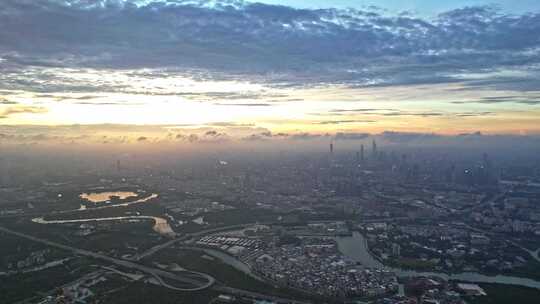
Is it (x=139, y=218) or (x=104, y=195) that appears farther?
(x=104, y=195)

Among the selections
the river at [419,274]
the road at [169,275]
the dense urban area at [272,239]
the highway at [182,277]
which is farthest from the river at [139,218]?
the river at [419,274]

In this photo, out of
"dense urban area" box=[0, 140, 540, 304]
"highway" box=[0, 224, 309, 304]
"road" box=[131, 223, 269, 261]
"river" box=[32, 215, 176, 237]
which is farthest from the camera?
"river" box=[32, 215, 176, 237]

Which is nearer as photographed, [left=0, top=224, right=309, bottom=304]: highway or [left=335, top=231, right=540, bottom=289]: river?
[left=0, top=224, right=309, bottom=304]: highway

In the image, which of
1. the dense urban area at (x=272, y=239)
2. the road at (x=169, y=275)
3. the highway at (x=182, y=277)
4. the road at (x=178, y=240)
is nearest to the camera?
the highway at (x=182, y=277)

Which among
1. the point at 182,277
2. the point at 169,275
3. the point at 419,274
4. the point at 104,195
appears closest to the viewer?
the point at 182,277

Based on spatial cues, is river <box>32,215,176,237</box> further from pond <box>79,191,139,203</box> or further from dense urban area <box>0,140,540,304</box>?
pond <box>79,191,139,203</box>

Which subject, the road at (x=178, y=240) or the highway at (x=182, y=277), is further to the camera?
the road at (x=178, y=240)

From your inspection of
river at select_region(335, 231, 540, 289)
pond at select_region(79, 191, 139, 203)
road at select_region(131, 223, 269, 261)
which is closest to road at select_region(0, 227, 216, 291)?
road at select_region(131, 223, 269, 261)

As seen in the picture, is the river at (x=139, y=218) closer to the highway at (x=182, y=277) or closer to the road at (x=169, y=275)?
the highway at (x=182, y=277)

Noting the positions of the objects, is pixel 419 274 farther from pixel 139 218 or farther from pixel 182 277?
pixel 139 218

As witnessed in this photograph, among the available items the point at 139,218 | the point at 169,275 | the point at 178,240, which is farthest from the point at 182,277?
the point at 139,218
